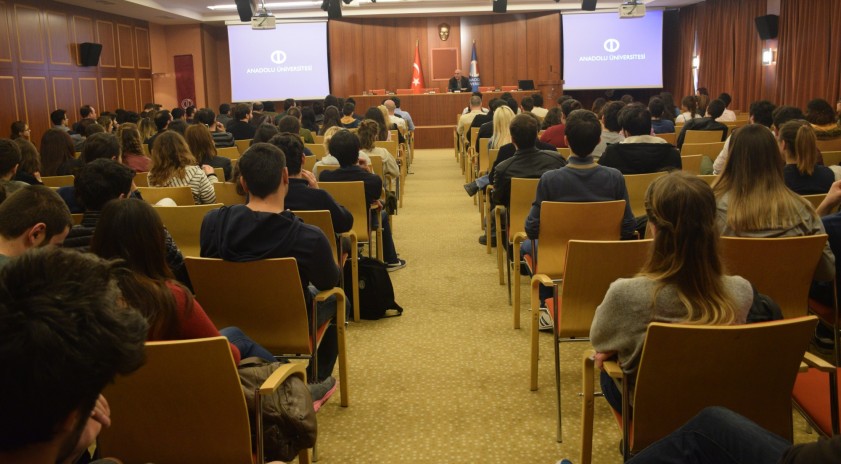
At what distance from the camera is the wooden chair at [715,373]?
1.94m

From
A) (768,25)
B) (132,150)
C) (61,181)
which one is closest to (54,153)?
(132,150)

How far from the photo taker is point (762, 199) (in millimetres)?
3164

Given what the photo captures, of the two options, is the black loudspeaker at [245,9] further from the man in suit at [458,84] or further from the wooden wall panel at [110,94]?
the man in suit at [458,84]

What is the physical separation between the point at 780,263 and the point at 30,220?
2.78m

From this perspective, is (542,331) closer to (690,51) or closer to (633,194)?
(633,194)

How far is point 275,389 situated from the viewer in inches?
85.9

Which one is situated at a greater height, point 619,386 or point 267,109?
point 267,109

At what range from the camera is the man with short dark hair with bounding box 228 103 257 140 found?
9398 millimetres

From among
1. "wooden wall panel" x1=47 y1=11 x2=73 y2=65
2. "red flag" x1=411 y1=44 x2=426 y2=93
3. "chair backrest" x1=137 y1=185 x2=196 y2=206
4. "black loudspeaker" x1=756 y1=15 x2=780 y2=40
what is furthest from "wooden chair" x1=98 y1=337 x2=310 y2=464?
"red flag" x1=411 y1=44 x2=426 y2=93

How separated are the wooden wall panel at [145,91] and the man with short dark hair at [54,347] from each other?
688 inches

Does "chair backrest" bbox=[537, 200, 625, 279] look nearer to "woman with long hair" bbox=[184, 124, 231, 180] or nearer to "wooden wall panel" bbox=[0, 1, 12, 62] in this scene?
"woman with long hair" bbox=[184, 124, 231, 180]

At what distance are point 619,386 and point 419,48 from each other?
16861 mm

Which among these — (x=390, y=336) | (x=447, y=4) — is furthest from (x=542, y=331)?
(x=447, y=4)

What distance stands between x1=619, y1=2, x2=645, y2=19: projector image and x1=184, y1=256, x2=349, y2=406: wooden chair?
13267mm
